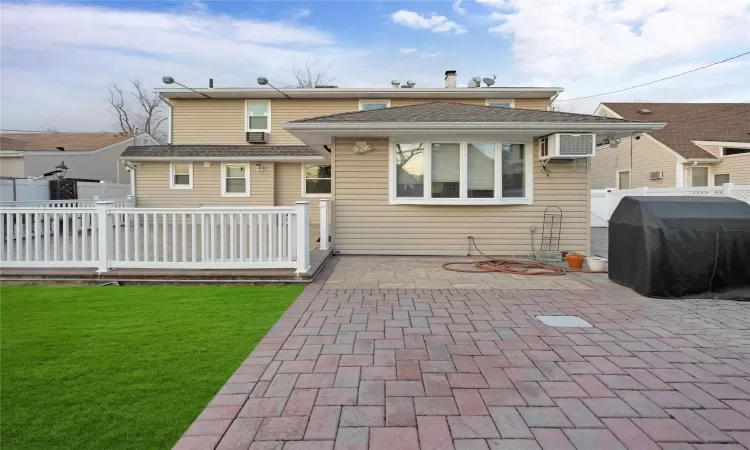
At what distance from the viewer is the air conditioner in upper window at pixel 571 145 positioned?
7.58m

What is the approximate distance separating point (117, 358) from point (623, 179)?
22.0 meters

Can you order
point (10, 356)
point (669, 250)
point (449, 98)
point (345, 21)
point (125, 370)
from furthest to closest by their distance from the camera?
point (449, 98)
point (345, 21)
point (669, 250)
point (10, 356)
point (125, 370)

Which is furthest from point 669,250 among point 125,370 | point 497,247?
point 125,370

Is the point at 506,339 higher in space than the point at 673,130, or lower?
lower

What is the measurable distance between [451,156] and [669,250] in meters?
4.13

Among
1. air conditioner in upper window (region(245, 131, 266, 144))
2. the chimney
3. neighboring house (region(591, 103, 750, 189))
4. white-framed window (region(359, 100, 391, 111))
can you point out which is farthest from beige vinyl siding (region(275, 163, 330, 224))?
neighboring house (region(591, 103, 750, 189))

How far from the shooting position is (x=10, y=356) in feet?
10.4

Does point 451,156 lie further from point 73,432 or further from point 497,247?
point 73,432

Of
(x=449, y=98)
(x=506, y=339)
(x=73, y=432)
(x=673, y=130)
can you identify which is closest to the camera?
(x=73, y=432)

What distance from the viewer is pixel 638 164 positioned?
19.0m

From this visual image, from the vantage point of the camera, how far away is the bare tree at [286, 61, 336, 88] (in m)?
28.3

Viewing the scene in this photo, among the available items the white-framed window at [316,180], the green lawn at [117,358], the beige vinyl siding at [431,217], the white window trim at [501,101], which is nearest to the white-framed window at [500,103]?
the white window trim at [501,101]

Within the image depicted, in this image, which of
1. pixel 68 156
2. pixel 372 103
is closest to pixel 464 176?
pixel 372 103

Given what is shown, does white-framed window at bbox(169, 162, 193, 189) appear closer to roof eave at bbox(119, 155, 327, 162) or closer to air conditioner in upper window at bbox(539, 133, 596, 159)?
roof eave at bbox(119, 155, 327, 162)
